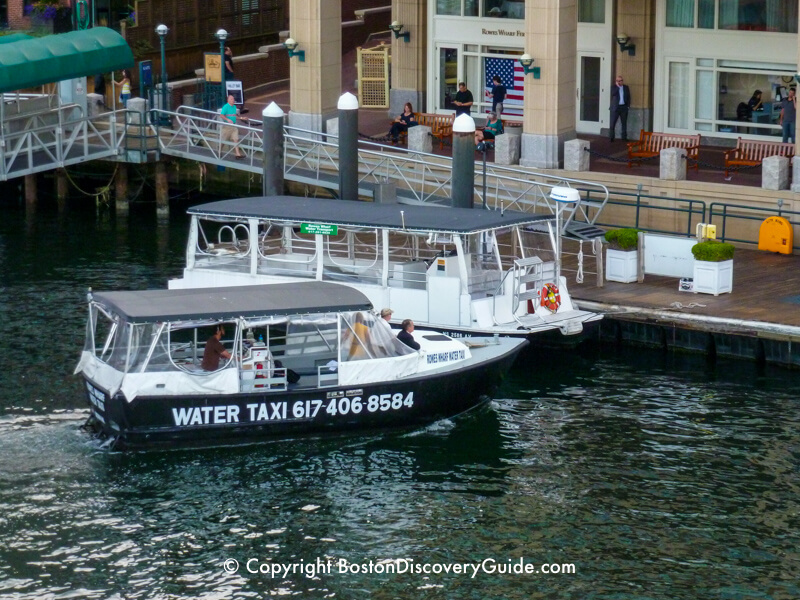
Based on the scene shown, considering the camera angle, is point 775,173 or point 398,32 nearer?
point 775,173

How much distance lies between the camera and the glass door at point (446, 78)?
50094 millimetres

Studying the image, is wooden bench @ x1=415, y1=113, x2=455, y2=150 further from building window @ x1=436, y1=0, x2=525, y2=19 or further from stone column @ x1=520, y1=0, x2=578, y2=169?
stone column @ x1=520, y1=0, x2=578, y2=169

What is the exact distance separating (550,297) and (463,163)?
16.2ft

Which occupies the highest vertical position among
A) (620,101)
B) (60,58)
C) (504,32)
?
(504,32)

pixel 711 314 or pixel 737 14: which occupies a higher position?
pixel 737 14

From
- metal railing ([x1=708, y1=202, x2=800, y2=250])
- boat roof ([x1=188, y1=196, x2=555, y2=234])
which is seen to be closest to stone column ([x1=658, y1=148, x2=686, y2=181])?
metal railing ([x1=708, y1=202, x2=800, y2=250])

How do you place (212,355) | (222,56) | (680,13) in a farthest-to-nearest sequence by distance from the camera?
(222,56) < (680,13) < (212,355)

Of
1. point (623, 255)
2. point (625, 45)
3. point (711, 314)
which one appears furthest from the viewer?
point (625, 45)

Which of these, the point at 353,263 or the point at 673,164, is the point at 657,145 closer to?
the point at 673,164

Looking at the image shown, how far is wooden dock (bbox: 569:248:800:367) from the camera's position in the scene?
31.1m

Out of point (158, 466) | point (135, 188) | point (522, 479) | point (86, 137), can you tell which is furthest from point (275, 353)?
point (135, 188)

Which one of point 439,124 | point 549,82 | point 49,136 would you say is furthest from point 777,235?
point 49,136

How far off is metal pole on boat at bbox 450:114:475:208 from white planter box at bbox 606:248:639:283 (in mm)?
3369

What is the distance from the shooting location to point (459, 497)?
24.9 metres
